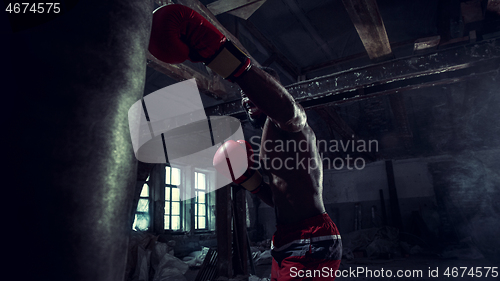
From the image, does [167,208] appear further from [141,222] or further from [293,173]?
[293,173]

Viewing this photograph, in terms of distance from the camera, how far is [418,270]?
6.07 metres

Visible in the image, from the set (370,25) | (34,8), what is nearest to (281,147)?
(34,8)

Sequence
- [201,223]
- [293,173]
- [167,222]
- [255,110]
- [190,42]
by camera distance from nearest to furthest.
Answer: [190,42]
[293,173]
[255,110]
[167,222]
[201,223]

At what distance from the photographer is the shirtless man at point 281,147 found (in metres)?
1.28

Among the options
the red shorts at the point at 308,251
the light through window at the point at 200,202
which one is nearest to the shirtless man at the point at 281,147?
the red shorts at the point at 308,251

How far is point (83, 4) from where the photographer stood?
21.8 inches

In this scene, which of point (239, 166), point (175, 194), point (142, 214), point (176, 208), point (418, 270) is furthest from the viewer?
point (175, 194)

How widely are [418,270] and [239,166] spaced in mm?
5640

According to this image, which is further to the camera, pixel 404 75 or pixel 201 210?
pixel 201 210

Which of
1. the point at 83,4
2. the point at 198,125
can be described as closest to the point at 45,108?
the point at 83,4

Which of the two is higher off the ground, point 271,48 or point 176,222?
point 271,48

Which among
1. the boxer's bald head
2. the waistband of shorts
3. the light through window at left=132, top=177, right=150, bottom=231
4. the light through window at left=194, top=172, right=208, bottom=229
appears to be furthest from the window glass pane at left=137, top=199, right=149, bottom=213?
the waistband of shorts

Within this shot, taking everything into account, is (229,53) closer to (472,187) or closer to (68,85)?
(68,85)

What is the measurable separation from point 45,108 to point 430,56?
3981 mm
